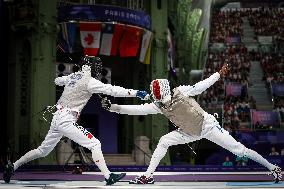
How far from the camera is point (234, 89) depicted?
37844mm

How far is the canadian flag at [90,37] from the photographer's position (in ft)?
71.8

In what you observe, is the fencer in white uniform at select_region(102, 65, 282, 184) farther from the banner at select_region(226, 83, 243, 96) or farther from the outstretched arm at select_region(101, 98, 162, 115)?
the banner at select_region(226, 83, 243, 96)

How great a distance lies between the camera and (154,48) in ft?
82.5

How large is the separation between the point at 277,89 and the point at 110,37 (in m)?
19.6

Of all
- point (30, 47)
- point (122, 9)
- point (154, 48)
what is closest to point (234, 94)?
point (154, 48)

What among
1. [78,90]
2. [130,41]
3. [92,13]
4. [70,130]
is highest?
[92,13]

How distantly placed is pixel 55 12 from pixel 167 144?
14365mm

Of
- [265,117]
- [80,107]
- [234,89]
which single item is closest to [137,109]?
[80,107]

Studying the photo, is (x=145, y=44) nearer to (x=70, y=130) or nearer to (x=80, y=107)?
(x=80, y=107)

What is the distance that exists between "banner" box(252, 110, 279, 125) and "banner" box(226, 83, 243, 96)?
177 inches

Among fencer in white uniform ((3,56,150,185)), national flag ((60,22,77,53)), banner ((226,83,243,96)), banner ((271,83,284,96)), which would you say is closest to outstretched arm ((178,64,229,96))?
fencer in white uniform ((3,56,150,185))

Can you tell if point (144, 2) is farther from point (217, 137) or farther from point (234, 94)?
point (217, 137)

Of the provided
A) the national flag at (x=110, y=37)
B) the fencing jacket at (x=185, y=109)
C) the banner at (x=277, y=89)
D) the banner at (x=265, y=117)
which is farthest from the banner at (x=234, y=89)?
the fencing jacket at (x=185, y=109)

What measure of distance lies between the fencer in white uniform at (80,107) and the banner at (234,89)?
29.1 m
